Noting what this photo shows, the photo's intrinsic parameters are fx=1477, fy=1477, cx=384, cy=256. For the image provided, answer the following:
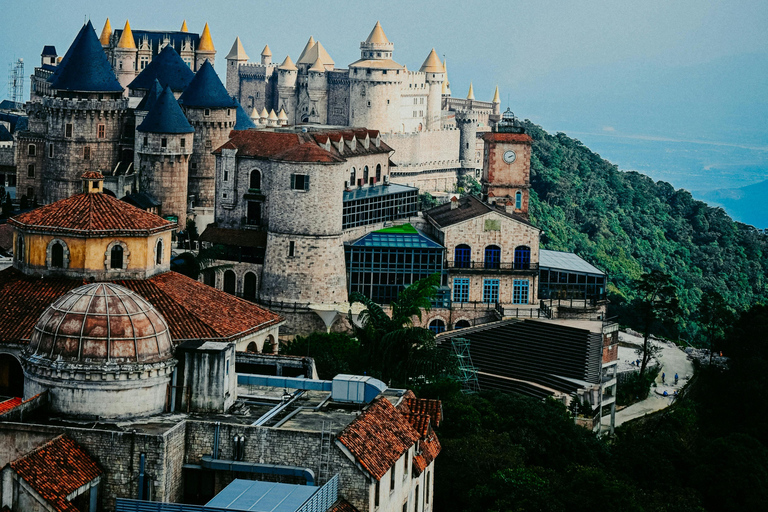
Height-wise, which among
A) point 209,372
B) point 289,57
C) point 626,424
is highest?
point 289,57

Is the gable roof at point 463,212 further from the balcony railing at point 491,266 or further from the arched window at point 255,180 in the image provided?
the arched window at point 255,180

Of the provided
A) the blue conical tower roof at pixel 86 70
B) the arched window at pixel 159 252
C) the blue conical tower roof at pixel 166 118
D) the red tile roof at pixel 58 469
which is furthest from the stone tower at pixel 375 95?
the red tile roof at pixel 58 469

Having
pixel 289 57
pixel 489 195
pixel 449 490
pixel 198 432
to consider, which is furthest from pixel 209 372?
pixel 289 57

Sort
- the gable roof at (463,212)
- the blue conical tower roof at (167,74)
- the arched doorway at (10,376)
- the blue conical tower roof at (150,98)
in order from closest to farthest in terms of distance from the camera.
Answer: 1. the arched doorway at (10,376)
2. the gable roof at (463,212)
3. the blue conical tower roof at (150,98)
4. the blue conical tower roof at (167,74)

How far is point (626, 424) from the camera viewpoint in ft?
204

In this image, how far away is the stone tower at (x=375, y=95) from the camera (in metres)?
130

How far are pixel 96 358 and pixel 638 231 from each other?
101m

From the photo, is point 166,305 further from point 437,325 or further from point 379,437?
point 437,325

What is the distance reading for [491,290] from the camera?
72562mm

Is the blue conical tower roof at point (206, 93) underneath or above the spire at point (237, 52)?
underneath

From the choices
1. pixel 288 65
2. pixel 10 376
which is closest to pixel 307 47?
pixel 288 65

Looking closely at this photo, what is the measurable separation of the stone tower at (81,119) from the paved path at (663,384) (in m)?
30.6

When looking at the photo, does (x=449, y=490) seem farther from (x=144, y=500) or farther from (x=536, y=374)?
(x=536, y=374)

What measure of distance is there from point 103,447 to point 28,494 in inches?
93.0
